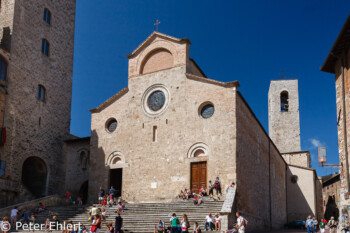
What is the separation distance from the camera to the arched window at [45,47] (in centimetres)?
3079

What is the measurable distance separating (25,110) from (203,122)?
1271 centimetres

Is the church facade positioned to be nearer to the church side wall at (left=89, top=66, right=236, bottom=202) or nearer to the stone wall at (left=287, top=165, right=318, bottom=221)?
the church side wall at (left=89, top=66, right=236, bottom=202)

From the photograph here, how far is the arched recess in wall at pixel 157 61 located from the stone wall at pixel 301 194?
67.1 ft

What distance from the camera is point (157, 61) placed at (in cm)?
2747

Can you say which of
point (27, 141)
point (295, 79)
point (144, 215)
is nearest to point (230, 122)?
point (144, 215)

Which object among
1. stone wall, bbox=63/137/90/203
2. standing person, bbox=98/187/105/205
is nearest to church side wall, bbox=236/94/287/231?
standing person, bbox=98/187/105/205

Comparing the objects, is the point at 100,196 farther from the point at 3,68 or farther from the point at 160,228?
the point at 3,68

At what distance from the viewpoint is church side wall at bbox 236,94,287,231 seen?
76.7ft

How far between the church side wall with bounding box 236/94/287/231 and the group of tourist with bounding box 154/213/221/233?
346 cm

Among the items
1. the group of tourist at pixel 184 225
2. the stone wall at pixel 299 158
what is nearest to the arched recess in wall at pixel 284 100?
the stone wall at pixel 299 158

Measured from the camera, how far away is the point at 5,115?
26.3 metres

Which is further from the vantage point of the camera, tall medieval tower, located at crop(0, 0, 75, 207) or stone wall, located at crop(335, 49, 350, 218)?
tall medieval tower, located at crop(0, 0, 75, 207)

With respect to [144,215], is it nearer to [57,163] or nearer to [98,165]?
[98,165]

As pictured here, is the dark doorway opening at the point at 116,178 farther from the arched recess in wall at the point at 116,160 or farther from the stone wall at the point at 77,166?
the stone wall at the point at 77,166
